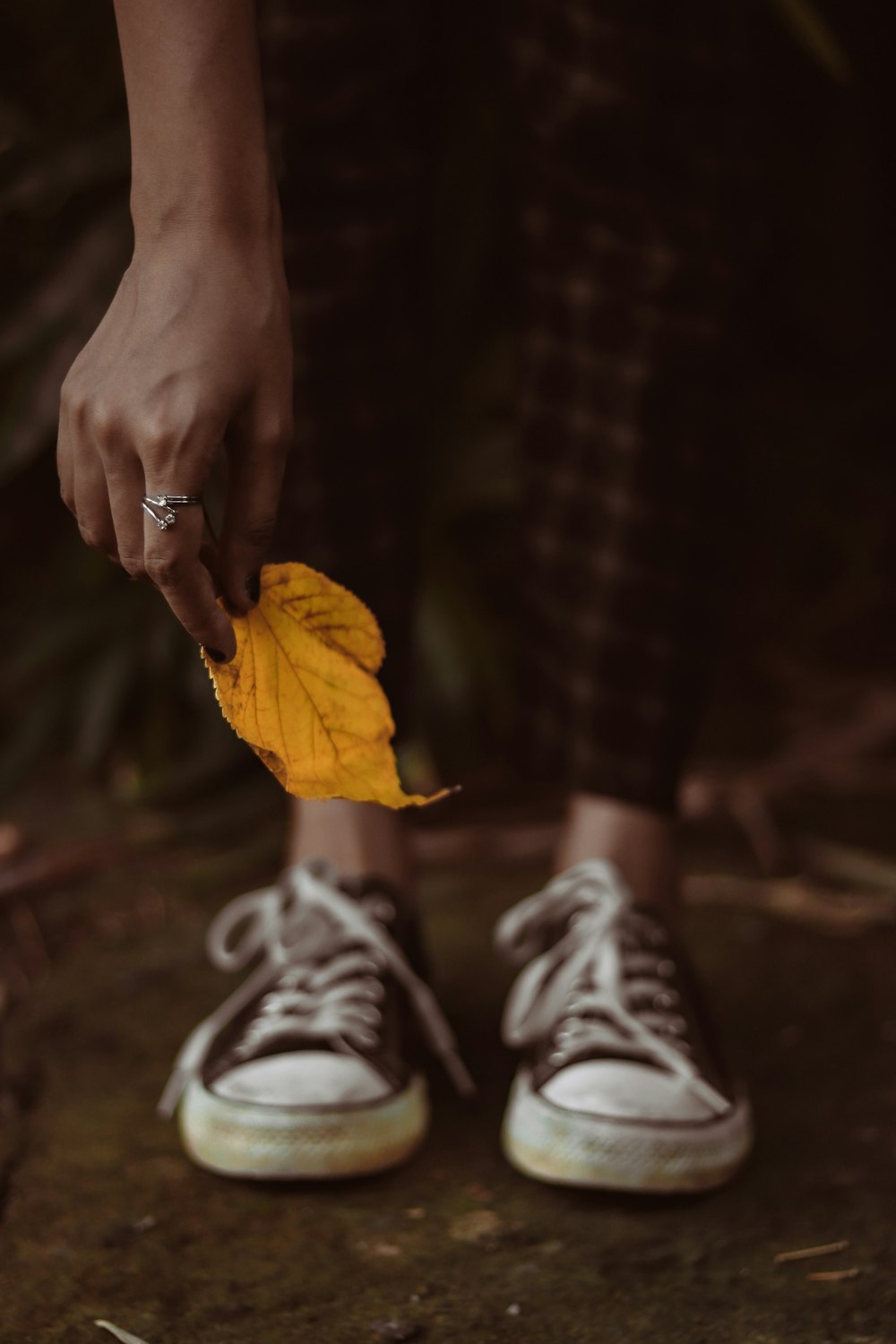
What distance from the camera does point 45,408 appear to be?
136cm

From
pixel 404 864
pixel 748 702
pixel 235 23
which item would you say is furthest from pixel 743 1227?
pixel 748 702

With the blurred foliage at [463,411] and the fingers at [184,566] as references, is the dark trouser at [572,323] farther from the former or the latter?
the blurred foliage at [463,411]

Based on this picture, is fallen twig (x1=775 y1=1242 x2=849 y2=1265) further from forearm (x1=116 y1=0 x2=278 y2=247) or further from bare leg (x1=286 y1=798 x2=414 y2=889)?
forearm (x1=116 y1=0 x2=278 y2=247)

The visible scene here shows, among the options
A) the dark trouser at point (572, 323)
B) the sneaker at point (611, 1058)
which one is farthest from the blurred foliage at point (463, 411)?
the sneaker at point (611, 1058)

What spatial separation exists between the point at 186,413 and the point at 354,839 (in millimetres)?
441

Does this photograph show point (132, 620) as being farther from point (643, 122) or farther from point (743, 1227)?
point (743, 1227)

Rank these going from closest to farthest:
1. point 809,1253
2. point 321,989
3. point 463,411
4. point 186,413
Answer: point 186,413, point 809,1253, point 321,989, point 463,411

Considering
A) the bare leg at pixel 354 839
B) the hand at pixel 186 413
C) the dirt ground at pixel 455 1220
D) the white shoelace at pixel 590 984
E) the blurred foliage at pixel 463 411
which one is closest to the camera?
the hand at pixel 186 413

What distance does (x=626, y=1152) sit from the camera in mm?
677

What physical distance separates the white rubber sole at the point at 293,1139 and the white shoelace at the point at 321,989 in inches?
1.7

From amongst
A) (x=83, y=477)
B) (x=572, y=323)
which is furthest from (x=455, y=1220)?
(x=572, y=323)

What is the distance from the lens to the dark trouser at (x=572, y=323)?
29.2 inches

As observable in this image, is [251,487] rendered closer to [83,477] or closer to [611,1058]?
[83,477]

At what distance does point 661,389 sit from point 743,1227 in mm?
512
